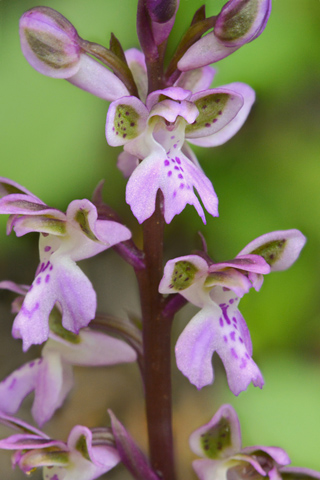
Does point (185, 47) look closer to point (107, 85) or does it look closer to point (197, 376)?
point (107, 85)

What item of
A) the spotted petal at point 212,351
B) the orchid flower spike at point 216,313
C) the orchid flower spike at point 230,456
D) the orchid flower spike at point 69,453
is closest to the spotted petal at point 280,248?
the orchid flower spike at point 216,313

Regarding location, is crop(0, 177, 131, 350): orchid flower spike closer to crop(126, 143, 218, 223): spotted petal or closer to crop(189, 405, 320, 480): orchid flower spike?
crop(126, 143, 218, 223): spotted petal

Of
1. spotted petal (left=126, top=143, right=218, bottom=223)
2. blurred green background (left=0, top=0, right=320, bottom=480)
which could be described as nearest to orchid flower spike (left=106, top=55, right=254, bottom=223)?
spotted petal (left=126, top=143, right=218, bottom=223)

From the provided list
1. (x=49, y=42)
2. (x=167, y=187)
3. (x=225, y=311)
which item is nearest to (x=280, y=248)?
(x=225, y=311)

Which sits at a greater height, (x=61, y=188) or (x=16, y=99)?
(x=16, y=99)

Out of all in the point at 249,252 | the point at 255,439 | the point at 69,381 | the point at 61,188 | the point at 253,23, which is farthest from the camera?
the point at 61,188

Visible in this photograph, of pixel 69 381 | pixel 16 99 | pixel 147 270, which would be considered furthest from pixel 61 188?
pixel 147 270

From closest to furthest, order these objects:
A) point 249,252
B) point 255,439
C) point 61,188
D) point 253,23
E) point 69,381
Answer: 1. point 253,23
2. point 249,252
3. point 69,381
4. point 255,439
5. point 61,188
